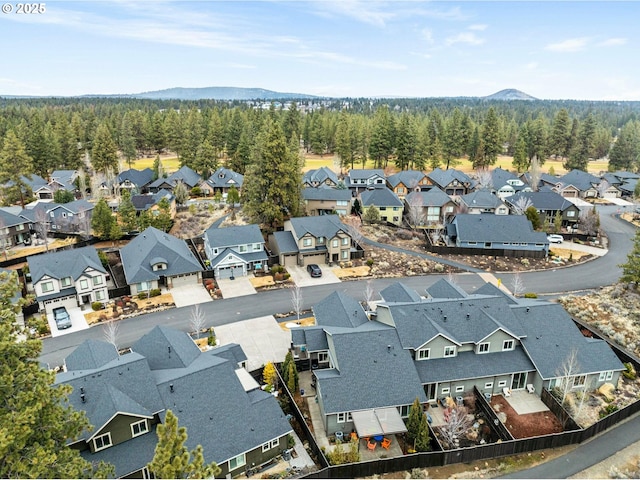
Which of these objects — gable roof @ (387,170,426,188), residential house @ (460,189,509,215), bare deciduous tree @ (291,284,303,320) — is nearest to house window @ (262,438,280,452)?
bare deciduous tree @ (291,284,303,320)

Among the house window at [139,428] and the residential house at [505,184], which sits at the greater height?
the residential house at [505,184]

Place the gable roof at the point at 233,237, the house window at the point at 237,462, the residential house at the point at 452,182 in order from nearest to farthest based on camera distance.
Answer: the house window at the point at 237,462
the gable roof at the point at 233,237
the residential house at the point at 452,182

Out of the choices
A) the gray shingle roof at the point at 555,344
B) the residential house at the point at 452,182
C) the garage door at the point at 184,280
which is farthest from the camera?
the residential house at the point at 452,182

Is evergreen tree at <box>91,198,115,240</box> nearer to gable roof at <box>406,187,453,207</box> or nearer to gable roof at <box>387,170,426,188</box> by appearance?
gable roof at <box>406,187,453,207</box>

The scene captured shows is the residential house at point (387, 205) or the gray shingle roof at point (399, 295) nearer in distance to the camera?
the gray shingle roof at point (399, 295)

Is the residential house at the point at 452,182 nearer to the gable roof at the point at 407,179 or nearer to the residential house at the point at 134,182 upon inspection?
the gable roof at the point at 407,179

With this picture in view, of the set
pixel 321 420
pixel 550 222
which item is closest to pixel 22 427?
pixel 321 420

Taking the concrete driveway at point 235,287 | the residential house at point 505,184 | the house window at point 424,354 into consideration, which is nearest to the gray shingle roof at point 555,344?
the house window at point 424,354
